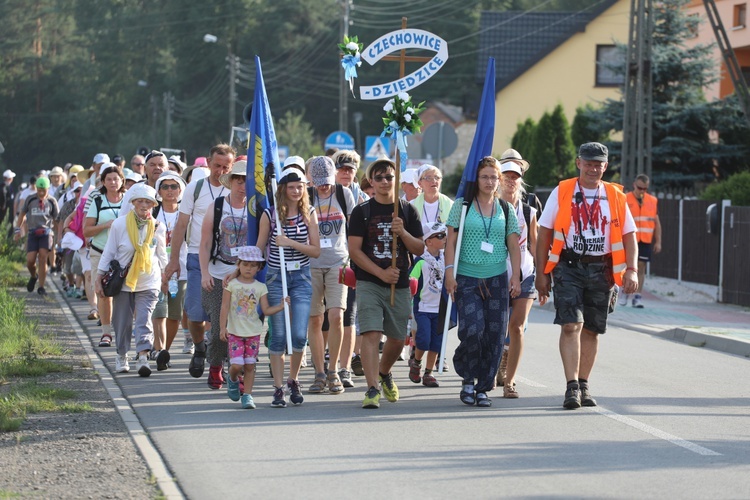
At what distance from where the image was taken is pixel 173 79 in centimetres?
8600

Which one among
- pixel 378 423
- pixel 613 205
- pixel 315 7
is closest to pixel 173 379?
pixel 378 423

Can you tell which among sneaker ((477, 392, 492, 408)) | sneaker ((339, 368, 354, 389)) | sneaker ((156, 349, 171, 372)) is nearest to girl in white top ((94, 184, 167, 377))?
sneaker ((156, 349, 171, 372))

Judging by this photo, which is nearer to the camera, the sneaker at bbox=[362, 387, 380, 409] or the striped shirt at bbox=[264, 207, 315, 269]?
the sneaker at bbox=[362, 387, 380, 409]

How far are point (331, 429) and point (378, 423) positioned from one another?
447mm

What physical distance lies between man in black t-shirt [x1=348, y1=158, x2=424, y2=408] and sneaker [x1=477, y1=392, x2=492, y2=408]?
70 centimetres

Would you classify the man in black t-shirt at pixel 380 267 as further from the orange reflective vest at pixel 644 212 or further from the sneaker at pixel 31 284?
the sneaker at pixel 31 284

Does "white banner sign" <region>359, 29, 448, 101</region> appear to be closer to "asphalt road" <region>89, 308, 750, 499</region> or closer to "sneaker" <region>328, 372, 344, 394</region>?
"sneaker" <region>328, 372, 344, 394</region>

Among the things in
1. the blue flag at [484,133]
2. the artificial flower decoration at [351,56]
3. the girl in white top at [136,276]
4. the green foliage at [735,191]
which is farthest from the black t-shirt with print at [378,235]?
the green foliage at [735,191]

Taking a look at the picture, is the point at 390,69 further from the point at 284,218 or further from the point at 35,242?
the point at 284,218

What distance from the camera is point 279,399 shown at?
394 inches

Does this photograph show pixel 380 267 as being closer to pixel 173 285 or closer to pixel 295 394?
pixel 295 394

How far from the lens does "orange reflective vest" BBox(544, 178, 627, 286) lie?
32.4 feet

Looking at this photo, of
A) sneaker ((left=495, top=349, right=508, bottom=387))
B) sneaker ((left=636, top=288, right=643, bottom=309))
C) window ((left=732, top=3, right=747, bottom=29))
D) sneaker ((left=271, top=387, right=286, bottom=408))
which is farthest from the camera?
window ((left=732, top=3, right=747, bottom=29))

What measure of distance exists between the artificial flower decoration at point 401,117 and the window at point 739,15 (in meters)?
33.4
